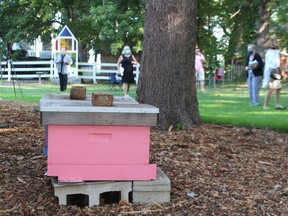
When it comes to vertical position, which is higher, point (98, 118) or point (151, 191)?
point (98, 118)

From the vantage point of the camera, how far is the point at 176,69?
25.2 ft

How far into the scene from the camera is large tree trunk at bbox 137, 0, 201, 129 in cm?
762

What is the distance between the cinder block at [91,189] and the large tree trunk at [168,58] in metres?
3.17

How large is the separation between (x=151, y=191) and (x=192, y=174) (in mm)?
1026

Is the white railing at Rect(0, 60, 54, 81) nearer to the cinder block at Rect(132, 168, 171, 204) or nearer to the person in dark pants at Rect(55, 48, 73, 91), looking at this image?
the person in dark pants at Rect(55, 48, 73, 91)

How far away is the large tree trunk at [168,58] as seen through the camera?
25.0ft

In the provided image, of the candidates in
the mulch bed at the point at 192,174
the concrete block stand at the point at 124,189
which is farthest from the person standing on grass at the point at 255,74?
the concrete block stand at the point at 124,189

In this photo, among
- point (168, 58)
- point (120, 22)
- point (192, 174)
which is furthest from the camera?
point (120, 22)

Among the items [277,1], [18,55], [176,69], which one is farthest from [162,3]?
[18,55]

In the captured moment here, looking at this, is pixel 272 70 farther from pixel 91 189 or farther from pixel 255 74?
pixel 91 189

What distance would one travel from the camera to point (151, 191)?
14.8ft

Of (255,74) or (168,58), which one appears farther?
(255,74)

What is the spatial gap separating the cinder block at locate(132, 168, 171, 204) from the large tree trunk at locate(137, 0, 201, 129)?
3.06 m

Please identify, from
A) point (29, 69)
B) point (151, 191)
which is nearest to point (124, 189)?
point (151, 191)
